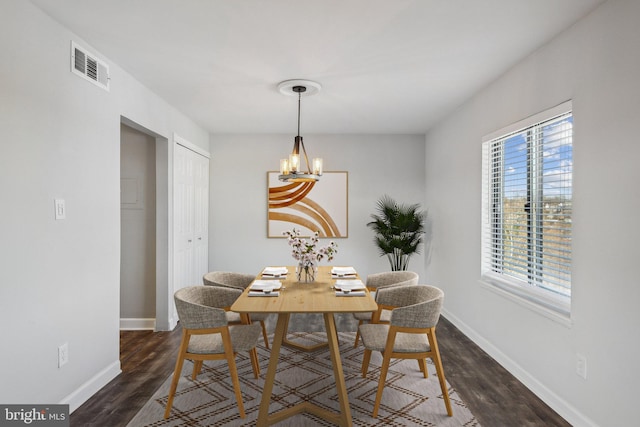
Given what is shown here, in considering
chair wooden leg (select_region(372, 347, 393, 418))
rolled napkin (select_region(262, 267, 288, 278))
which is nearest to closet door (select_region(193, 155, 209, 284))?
rolled napkin (select_region(262, 267, 288, 278))

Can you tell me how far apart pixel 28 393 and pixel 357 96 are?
3.53 m

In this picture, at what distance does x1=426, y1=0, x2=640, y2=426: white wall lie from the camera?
2018 mm

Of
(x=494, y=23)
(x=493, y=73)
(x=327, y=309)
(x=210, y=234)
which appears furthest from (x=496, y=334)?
(x=210, y=234)

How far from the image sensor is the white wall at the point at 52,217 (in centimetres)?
206

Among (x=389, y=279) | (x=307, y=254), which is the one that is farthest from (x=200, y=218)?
(x=389, y=279)

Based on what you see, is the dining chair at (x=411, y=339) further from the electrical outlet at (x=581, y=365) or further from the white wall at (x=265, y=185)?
the white wall at (x=265, y=185)

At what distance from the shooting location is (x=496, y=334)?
345 centimetres

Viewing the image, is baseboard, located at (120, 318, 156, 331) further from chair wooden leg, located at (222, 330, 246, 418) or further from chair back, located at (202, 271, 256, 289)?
chair wooden leg, located at (222, 330, 246, 418)

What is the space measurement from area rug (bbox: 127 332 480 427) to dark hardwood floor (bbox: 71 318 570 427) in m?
0.12

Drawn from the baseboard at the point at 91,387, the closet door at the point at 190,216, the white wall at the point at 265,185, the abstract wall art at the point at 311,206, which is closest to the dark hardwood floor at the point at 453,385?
the baseboard at the point at 91,387

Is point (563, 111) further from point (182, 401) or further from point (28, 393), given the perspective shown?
point (28, 393)

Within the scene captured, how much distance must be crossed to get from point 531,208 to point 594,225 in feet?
2.59

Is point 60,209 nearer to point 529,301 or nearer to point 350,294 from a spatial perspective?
point 350,294

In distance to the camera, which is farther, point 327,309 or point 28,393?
point 327,309
